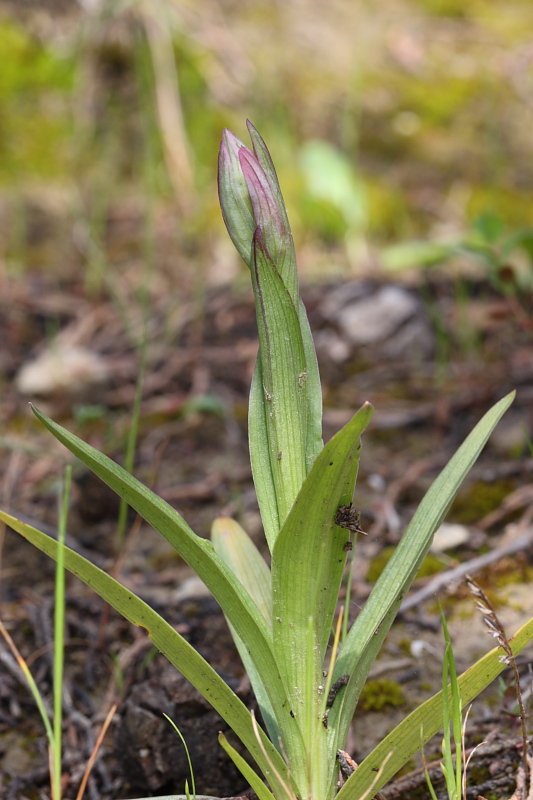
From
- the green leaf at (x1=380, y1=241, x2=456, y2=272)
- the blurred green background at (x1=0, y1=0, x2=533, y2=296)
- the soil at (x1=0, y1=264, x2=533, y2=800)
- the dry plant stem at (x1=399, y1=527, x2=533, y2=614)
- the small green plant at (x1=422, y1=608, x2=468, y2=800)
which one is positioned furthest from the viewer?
the blurred green background at (x1=0, y1=0, x2=533, y2=296)

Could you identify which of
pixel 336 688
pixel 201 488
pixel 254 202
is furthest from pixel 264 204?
pixel 201 488

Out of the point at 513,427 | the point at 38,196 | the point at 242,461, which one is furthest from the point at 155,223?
the point at 513,427

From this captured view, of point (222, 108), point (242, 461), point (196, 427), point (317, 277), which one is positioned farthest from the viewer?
point (222, 108)

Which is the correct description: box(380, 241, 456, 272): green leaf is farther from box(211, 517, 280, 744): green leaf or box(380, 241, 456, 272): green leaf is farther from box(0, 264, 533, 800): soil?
box(211, 517, 280, 744): green leaf

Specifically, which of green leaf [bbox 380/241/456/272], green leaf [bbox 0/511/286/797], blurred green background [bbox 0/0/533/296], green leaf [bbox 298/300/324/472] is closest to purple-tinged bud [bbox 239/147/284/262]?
green leaf [bbox 298/300/324/472]

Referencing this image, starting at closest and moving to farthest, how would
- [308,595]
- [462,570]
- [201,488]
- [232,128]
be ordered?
1. [308,595]
2. [462,570]
3. [201,488]
4. [232,128]

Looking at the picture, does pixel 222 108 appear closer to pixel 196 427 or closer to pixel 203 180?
pixel 203 180

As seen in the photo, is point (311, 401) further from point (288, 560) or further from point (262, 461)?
point (288, 560)

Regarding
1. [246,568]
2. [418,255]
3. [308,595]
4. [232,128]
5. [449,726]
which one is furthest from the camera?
[232,128]
